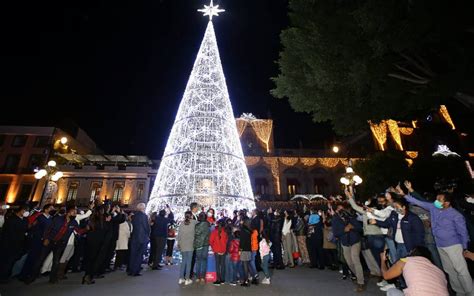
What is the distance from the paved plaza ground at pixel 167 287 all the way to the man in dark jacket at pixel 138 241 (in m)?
0.31

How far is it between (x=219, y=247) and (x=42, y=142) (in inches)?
1359

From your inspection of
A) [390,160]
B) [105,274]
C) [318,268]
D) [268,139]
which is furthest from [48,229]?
[268,139]

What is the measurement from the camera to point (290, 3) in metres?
9.41

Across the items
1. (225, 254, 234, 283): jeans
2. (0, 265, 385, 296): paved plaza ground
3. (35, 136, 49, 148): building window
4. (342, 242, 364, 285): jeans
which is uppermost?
(35, 136, 49, 148): building window

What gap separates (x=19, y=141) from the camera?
3138 cm

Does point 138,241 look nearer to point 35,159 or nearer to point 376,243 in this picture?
point 376,243

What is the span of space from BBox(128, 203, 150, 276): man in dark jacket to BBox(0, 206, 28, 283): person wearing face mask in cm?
262

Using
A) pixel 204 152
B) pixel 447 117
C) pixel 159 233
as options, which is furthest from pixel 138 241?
pixel 447 117

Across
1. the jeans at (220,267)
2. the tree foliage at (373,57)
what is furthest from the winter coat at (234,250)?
the tree foliage at (373,57)

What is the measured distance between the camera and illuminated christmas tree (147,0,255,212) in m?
11.0

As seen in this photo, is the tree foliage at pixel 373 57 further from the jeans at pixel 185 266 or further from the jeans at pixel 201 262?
the jeans at pixel 185 266

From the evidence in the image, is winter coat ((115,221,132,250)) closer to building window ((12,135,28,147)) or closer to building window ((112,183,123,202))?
building window ((112,183,123,202))

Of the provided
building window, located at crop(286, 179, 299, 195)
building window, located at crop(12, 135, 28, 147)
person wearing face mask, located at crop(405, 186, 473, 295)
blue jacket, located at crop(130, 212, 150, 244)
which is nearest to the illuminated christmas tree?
blue jacket, located at crop(130, 212, 150, 244)

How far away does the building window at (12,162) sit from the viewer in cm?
2996
